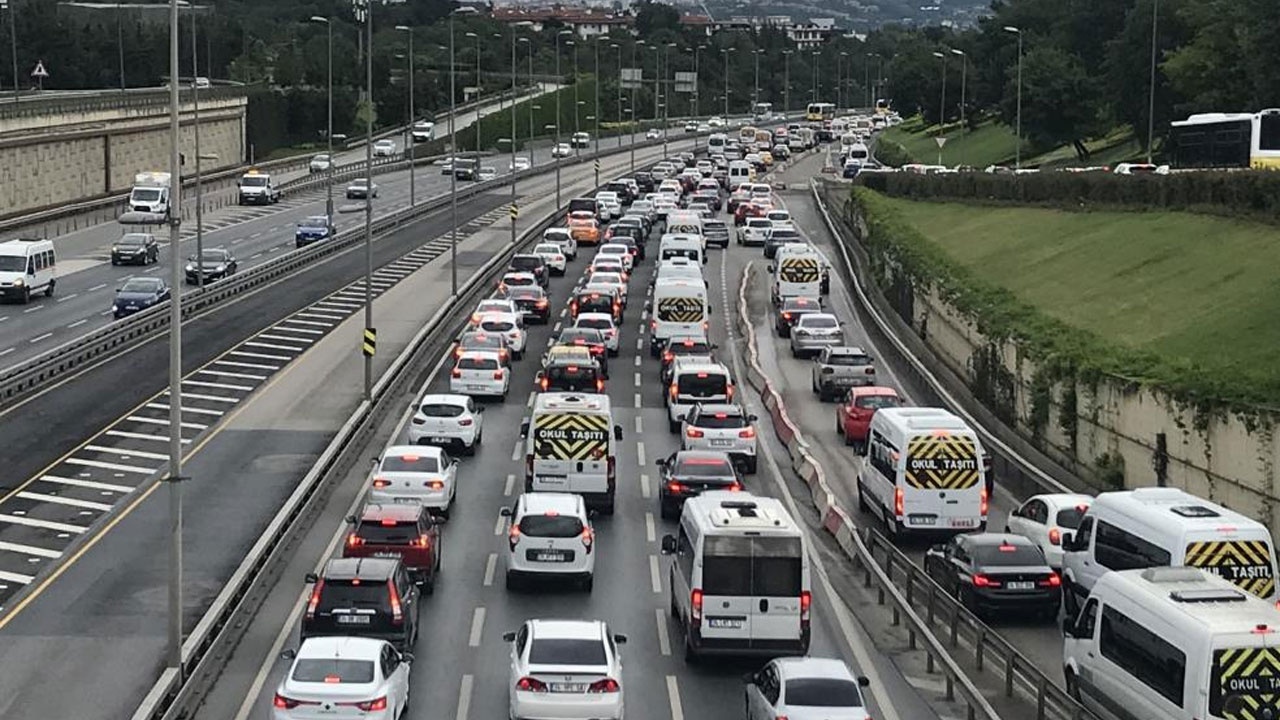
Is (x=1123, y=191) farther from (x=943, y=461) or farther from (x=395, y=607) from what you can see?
(x=395, y=607)

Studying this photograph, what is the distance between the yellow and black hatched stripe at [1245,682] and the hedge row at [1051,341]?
44.4ft

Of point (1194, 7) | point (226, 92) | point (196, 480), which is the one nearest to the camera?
point (196, 480)

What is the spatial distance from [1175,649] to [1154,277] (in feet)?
107

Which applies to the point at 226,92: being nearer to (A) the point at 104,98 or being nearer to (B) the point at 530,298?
(A) the point at 104,98

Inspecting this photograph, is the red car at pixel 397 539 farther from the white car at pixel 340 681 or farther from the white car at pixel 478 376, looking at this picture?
the white car at pixel 478 376

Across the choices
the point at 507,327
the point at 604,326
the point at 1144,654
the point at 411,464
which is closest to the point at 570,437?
the point at 411,464

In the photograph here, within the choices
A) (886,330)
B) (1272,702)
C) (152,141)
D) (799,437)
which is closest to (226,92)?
(152,141)

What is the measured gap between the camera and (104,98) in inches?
4552

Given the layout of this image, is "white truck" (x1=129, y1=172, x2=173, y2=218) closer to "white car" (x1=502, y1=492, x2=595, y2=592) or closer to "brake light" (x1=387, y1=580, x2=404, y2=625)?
"white car" (x1=502, y1=492, x2=595, y2=592)

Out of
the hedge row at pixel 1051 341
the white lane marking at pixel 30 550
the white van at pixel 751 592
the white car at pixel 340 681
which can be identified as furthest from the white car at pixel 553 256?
the white car at pixel 340 681

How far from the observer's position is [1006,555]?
32.0m

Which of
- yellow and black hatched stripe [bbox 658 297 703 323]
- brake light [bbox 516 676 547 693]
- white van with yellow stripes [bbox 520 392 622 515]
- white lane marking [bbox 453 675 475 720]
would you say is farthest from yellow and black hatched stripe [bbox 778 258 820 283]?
brake light [bbox 516 676 547 693]

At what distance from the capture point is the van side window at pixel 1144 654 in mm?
23250

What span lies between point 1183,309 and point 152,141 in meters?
83.9
